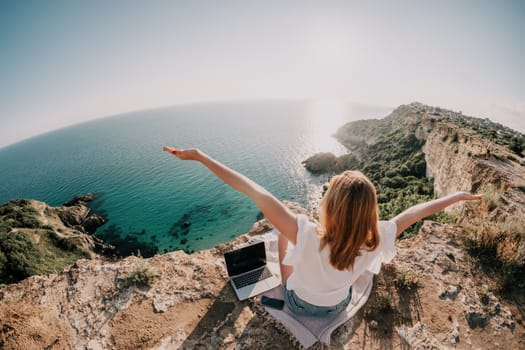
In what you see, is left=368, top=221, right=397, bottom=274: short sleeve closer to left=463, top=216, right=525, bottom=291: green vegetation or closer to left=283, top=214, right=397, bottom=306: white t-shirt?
left=283, top=214, right=397, bottom=306: white t-shirt

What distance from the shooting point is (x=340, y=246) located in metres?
2.15

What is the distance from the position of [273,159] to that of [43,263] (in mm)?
52623

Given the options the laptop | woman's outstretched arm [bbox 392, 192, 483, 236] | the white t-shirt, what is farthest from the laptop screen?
woman's outstretched arm [bbox 392, 192, 483, 236]

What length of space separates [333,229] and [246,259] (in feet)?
9.20

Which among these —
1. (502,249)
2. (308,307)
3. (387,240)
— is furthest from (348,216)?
(502,249)

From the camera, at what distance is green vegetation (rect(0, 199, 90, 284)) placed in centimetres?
2223

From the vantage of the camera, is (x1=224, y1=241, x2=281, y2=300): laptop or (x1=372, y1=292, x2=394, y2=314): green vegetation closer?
(x1=372, y1=292, x2=394, y2=314): green vegetation

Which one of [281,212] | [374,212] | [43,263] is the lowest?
[43,263]

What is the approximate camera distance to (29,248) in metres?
24.1

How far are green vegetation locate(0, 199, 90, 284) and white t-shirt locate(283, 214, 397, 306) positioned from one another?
31576 mm

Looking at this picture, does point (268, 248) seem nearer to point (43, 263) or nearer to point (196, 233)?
point (196, 233)

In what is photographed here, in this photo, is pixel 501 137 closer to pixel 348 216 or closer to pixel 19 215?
pixel 348 216

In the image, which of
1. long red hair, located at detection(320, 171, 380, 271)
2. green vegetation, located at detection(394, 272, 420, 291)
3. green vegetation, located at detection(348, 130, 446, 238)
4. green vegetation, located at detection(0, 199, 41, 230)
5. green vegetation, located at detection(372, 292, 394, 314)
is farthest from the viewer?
green vegetation, located at detection(0, 199, 41, 230)

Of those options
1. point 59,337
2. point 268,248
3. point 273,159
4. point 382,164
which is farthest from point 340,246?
point 273,159
